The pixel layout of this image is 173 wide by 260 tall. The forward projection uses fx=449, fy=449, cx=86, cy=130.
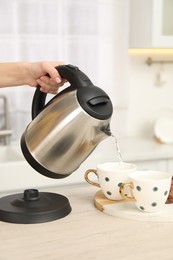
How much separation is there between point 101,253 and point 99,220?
19 cm

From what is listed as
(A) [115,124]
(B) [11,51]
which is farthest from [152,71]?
(B) [11,51]

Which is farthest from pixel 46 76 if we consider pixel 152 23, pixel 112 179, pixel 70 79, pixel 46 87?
pixel 152 23

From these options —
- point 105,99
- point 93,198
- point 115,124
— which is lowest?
point 115,124

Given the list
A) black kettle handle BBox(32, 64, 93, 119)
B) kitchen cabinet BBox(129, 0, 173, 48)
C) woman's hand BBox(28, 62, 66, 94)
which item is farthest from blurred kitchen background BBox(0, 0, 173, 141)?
black kettle handle BBox(32, 64, 93, 119)

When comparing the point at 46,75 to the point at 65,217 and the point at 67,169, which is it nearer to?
the point at 67,169

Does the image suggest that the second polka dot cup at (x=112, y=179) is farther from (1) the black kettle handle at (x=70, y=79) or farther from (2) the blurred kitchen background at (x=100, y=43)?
(2) the blurred kitchen background at (x=100, y=43)

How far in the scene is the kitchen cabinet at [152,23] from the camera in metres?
2.37

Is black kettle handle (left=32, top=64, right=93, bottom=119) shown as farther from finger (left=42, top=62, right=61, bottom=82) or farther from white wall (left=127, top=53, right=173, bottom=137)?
white wall (left=127, top=53, right=173, bottom=137)

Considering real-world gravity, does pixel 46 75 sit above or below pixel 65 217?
above

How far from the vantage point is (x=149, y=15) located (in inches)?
94.0

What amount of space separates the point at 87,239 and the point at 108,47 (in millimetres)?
1763

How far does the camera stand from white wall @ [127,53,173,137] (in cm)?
272

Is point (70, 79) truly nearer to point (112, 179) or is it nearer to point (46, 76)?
point (46, 76)

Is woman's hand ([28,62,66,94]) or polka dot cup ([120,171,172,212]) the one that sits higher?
woman's hand ([28,62,66,94])
